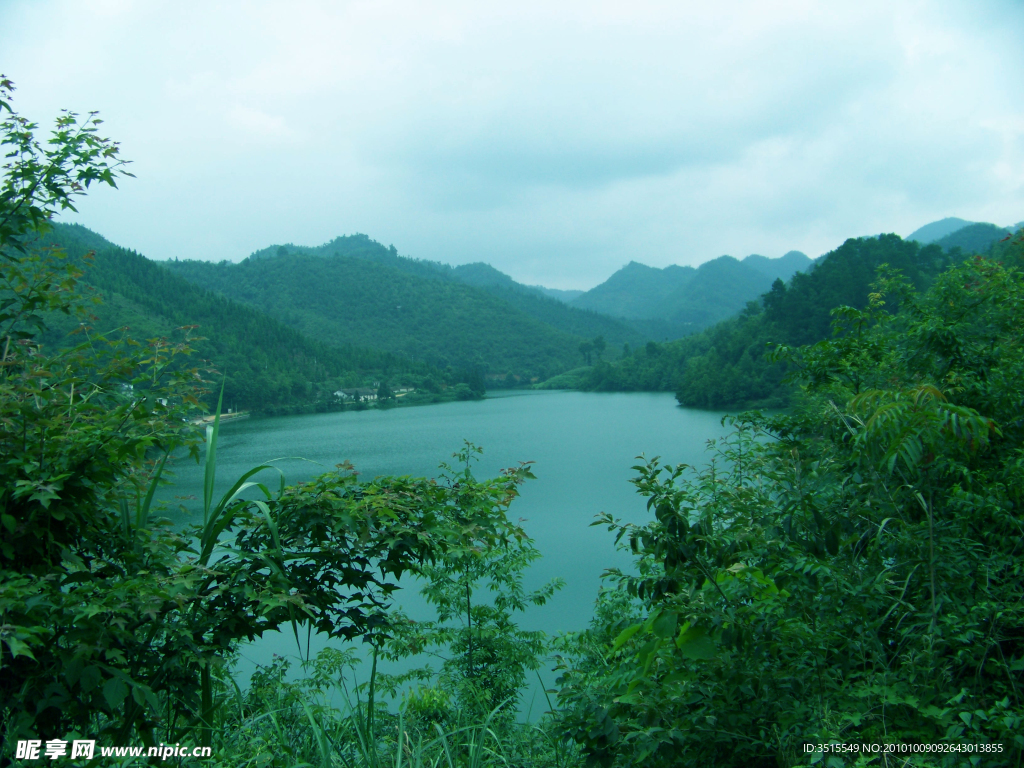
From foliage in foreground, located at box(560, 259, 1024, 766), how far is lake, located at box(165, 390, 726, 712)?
1.12 meters

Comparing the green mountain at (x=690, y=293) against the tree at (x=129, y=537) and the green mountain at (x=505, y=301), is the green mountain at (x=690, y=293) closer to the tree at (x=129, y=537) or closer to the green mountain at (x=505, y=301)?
the green mountain at (x=505, y=301)

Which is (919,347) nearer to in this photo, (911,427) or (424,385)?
(911,427)

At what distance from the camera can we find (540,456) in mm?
17594

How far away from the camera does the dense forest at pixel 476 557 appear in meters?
1.44

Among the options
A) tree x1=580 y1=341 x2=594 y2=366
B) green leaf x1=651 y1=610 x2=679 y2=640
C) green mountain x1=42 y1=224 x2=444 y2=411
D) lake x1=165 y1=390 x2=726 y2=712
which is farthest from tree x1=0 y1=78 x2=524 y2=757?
tree x1=580 y1=341 x2=594 y2=366

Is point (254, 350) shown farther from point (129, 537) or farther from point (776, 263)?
point (776, 263)

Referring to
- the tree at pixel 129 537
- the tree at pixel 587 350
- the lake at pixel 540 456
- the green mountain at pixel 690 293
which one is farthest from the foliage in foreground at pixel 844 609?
the green mountain at pixel 690 293

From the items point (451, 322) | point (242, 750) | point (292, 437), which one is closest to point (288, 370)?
point (292, 437)

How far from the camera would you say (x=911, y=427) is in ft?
5.72

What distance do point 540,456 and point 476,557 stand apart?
1588 centimetres

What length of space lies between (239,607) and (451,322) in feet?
246

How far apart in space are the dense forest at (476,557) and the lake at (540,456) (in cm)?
39

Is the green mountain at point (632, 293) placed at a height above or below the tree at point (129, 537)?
above

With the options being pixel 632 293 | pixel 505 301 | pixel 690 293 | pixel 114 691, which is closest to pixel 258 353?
pixel 114 691
